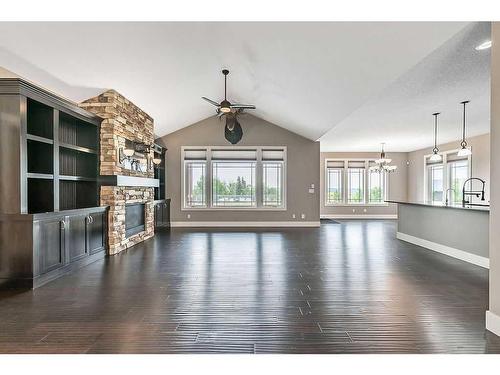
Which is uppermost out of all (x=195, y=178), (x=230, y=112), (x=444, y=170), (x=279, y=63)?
(x=279, y=63)

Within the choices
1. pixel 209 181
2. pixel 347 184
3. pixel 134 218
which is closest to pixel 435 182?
pixel 347 184

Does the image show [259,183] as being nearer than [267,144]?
No

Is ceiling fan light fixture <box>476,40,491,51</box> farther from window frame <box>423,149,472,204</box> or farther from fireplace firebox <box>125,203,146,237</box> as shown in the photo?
window frame <box>423,149,472,204</box>

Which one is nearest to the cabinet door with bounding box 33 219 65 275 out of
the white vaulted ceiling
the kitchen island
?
the white vaulted ceiling

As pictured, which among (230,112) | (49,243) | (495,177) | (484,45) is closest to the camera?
(495,177)

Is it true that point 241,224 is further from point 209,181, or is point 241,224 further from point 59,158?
point 59,158

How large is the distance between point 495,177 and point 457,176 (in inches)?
342

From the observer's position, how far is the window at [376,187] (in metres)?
12.0

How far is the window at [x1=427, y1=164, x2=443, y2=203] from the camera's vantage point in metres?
10.4

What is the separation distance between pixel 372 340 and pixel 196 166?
8.09 metres

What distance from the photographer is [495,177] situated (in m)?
2.32

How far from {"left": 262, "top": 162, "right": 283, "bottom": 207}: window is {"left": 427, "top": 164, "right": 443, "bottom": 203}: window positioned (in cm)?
583
